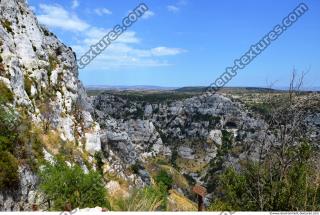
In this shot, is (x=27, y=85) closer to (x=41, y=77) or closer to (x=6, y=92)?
(x=41, y=77)

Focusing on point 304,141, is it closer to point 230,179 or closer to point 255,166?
point 255,166

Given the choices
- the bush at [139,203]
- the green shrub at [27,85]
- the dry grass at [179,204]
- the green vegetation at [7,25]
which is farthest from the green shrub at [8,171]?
the green vegetation at [7,25]

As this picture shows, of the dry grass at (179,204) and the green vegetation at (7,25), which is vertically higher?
the green vegetation at (7,25)

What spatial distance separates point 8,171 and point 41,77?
2043cm

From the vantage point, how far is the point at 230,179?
14.4 metres

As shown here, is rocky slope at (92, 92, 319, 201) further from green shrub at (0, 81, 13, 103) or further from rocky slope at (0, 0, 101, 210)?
green shrub at (0, 81, 13, 103)

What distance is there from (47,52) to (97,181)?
31.4 meters

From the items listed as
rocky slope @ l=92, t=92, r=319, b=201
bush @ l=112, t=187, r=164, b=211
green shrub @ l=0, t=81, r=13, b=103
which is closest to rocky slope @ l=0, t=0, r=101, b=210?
green shrub @ l=0, t=81, r=13, b=103

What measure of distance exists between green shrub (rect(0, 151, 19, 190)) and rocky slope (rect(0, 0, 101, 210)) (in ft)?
28.3

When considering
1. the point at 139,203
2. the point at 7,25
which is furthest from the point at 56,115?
the point at 139,203

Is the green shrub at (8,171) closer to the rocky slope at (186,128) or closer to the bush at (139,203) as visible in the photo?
the bush at (139,203)

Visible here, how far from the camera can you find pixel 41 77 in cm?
3759

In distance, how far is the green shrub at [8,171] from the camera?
17.9 meters

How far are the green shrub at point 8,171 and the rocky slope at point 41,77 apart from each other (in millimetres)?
8631
